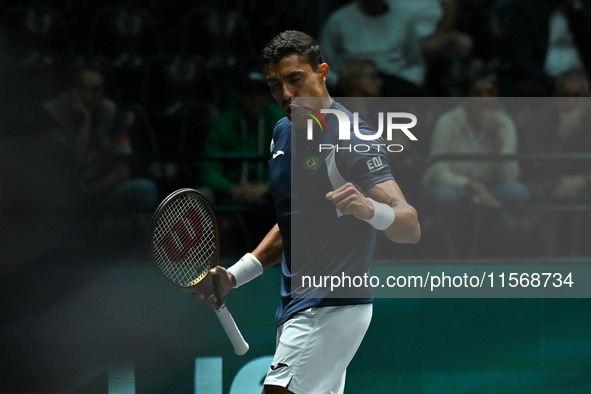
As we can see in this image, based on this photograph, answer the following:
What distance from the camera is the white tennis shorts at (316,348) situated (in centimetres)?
244

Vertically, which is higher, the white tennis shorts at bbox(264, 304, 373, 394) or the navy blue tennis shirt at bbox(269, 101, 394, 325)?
the navy blue tennis shirt at bbox(269, 101, 394, 325)

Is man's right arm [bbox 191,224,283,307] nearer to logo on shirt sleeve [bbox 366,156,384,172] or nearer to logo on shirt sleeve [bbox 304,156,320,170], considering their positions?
logo on shirt sleeve [bbox 304,156,320,170]

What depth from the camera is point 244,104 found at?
179 inches

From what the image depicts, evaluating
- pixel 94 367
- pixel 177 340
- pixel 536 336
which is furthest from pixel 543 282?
pixel 94 367

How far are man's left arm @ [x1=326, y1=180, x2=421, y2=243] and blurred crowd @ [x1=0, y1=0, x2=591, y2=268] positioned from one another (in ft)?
→ 6.48

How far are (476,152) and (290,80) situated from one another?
8.14 feet

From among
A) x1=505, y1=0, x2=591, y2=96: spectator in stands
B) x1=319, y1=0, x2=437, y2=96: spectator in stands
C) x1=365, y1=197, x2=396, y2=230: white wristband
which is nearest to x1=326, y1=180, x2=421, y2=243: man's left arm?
x1=365, y1=197, x2=396, y2=230: white wristband

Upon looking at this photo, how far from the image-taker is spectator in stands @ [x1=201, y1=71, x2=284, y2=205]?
445 cm

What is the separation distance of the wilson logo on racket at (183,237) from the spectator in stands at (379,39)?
8.38 feet

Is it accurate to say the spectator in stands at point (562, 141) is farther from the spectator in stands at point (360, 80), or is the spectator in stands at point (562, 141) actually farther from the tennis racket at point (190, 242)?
the tennis racket at point (190, 242)

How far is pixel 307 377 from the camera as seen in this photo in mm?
2436

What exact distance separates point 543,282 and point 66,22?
3.73 metres

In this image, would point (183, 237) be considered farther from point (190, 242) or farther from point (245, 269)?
point (245, 269)

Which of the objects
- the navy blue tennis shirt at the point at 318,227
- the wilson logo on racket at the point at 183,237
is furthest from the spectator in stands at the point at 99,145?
the navy blue tennis shirt at the point at 318,227
